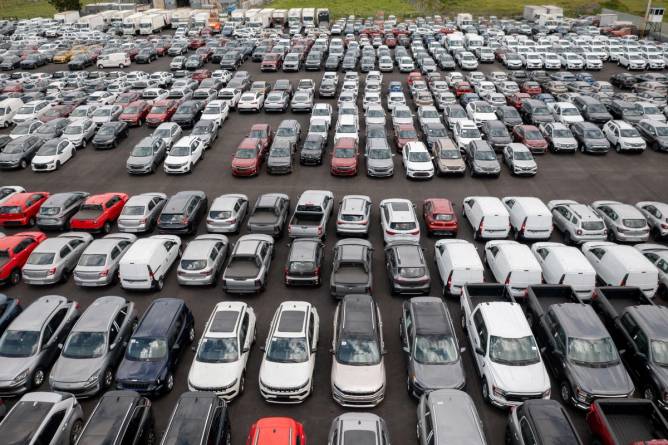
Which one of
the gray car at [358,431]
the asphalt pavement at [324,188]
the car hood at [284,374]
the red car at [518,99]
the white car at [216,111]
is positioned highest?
the red car at [518,99]

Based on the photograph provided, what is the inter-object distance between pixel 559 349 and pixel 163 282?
44.2 feet

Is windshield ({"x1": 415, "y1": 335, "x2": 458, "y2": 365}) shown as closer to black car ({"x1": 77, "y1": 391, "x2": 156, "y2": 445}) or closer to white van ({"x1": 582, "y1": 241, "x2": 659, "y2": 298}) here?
black car ({"x1": 77, "y1": 391, "x2": 156, "y2": 445})

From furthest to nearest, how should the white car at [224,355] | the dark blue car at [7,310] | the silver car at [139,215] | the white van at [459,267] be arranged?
the silver car at [139,215] < the white van at [459,267] < the dark blue car at [7,310] < the white car at [224,355]

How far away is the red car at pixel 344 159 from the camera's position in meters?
26.1

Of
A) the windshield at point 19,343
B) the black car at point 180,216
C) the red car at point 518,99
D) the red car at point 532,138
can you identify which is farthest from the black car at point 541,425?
the red car at point 518,99

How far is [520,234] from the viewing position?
65.3ft

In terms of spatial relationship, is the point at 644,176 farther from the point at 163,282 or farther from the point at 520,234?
the point at 163,282

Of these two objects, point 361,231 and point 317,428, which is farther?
point 361,231

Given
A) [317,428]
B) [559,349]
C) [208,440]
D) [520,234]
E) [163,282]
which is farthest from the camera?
[520,234]

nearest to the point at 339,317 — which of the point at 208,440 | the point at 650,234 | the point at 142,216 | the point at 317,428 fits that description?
the point at 317,428

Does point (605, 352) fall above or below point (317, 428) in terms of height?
above

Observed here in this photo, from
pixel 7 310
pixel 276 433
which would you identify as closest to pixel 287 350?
pixel 276 433

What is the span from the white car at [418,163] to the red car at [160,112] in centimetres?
1805

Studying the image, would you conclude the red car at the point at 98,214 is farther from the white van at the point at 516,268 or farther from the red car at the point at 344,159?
the white van at the point at 516,268
